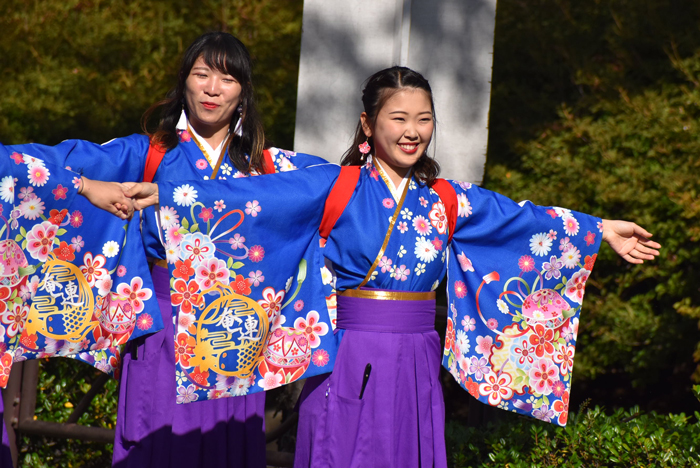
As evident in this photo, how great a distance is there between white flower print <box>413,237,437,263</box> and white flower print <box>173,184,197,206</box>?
0.75 metres

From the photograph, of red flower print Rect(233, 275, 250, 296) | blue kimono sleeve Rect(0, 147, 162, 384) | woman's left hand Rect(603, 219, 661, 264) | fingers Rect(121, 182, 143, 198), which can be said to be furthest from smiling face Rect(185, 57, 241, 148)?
woman's left hand Rect(603, 219, 661, 264)

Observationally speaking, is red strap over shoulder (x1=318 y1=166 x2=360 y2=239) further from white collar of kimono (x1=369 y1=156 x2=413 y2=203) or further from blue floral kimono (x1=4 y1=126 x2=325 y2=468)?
blue floral kimono (x1=4 y1=126 x2=325 y2=468)

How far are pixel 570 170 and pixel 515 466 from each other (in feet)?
6.07

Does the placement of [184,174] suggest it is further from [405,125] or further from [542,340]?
[542,340]

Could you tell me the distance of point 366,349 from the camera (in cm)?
272

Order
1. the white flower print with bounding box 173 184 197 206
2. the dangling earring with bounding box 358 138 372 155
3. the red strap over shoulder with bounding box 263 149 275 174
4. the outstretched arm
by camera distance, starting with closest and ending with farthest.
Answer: the outstretched arm → the white flower print with bounding box 173 184 197 206 → the dangling earring with bounding box 358 138 372 155 → the red strap over shoulder with bounding box 263 149 275 174

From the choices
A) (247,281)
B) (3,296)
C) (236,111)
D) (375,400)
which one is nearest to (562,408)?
(375,400)

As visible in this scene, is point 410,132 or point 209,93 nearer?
point 410,132

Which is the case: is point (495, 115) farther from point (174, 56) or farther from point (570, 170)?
point (174, 56)

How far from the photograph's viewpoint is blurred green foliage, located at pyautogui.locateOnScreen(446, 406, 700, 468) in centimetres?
323

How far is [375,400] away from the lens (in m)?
2.72

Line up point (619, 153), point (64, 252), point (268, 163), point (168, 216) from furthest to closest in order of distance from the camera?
point (619, 153) → point (268, 163) → point (64, 252) → point (168, 216)

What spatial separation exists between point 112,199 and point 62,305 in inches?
26.0

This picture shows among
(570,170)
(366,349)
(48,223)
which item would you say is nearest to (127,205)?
(48,223)
